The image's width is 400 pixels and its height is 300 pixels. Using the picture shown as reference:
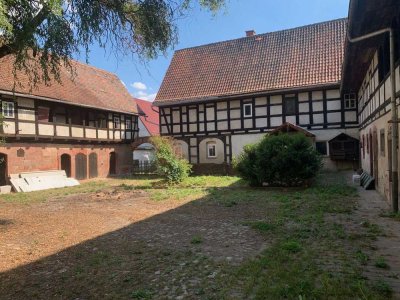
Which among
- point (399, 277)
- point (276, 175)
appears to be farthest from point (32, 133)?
point (399, 277)

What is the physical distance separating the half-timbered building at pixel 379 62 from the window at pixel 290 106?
6875mm

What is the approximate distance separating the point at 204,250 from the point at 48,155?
1596cm

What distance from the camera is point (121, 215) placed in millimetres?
9562

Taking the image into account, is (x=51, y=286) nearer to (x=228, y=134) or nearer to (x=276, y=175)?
(x=276, y=175)

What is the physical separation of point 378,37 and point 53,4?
26.1ft

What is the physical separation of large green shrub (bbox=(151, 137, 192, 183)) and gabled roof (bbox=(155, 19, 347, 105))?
7.71m

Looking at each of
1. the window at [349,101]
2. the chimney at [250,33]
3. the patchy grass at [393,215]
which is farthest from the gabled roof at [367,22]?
the chimney at [250,33]


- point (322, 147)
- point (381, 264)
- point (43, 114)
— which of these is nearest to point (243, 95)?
point (322, 147)

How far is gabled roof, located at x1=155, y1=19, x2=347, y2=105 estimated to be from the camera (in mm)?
21188

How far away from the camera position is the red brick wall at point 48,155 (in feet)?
57.0

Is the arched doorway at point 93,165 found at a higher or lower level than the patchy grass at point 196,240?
higher

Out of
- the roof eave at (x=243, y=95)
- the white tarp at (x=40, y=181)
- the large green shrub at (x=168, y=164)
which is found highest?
the roof eave at (x=243, y=95)

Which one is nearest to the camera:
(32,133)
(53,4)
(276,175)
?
(53,4)

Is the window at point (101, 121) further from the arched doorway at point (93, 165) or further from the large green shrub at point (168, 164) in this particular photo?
the large green shrub at point (168, 164)
